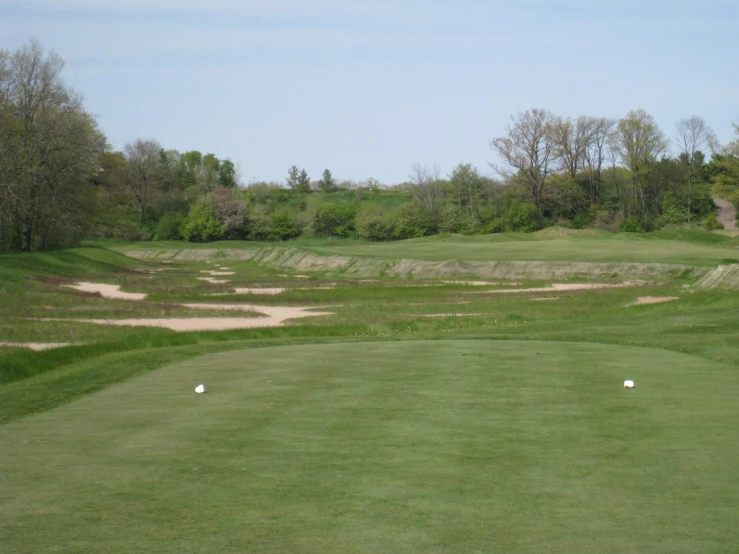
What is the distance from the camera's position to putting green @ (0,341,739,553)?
5.85 m

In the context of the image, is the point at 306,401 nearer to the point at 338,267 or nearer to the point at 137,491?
the point at 137,491

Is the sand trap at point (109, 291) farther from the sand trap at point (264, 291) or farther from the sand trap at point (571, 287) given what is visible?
the sand trap at point (571, 287)

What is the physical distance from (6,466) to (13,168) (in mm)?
60292

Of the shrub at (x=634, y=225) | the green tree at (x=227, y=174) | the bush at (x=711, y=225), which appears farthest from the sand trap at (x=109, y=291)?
the green tree at (x=227, y=174)

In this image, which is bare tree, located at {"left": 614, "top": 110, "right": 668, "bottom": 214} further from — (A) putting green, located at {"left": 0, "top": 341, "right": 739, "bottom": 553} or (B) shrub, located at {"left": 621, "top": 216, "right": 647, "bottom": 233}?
(A) putting green, located at {"left": 0, "top": 341, "right": 739, "bottom": 553}

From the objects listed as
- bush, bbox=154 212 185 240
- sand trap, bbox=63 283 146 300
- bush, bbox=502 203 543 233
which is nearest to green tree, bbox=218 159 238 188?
bush, bbox=154 212 185 240

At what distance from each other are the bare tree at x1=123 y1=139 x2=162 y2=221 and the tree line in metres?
0.23

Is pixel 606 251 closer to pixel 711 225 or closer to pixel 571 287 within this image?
pixel 571 287

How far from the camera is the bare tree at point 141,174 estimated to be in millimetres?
141125

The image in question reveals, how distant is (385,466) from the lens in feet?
25.0

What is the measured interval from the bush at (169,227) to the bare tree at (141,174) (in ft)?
36.5

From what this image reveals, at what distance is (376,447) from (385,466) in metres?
0.73

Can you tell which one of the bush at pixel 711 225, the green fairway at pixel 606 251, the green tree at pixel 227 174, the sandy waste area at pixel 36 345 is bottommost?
the sandy waste area at pixel 36 345

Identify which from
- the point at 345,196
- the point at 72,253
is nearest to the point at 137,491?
the point at 72,253
